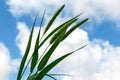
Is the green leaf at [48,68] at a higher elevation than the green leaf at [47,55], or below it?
below

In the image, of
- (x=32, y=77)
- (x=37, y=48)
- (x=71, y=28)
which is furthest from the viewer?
(x=71, y=28)

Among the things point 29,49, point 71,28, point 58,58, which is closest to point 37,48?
point 29,49

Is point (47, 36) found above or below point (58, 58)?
above

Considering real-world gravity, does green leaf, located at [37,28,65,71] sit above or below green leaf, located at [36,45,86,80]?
above

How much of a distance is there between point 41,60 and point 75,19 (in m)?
0.57

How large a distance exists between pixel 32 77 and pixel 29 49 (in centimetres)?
29

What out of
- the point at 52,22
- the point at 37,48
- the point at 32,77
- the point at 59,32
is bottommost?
the point at 32,77

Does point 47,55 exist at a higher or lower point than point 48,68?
higher

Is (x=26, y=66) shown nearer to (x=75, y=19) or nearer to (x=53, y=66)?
(x=53, y=66)

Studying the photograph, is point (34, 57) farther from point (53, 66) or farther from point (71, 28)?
point (71, 28)

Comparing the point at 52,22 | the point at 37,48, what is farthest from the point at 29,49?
the point at 52,22

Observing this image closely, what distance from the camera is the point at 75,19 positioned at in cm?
266

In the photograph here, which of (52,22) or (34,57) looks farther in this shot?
(52,22)

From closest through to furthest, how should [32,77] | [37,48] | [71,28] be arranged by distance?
[32,77] < [37,48] < [71,28]
